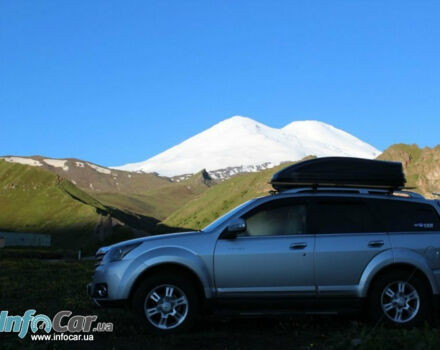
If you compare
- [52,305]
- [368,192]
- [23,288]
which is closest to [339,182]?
[368,192]

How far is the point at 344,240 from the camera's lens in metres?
9.29

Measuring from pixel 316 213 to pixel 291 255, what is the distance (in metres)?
0.87

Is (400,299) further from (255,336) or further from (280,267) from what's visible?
(255,336)

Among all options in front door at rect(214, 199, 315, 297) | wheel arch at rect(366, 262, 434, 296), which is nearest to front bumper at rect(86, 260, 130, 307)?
front door at rect(214, 199, 315, 297)

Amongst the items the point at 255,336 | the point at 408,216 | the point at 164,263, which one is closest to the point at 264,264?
the point at 255,336

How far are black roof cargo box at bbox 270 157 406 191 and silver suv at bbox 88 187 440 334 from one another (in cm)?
32

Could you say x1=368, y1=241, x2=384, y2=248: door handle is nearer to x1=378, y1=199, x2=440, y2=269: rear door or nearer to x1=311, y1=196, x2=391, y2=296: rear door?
x1=311, y1=196, x2=391, y2=296: rear door

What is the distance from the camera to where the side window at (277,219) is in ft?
30.6

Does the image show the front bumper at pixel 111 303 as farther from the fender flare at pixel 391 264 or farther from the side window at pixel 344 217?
the fender flare at pixel 391 264

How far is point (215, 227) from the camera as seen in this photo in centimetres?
937

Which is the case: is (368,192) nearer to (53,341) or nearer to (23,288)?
(53,341)

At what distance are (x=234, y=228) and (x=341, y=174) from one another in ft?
6.62

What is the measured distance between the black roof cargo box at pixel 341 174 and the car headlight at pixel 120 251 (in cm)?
253

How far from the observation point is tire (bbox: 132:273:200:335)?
348 inches
